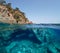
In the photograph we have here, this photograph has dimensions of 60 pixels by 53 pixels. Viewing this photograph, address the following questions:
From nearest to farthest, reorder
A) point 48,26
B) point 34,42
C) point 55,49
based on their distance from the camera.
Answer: point 55,49
point 34,42
point 48,26

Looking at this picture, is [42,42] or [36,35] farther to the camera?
[36,35]

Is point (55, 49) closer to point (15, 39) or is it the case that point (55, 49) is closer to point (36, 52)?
point (36, 52)

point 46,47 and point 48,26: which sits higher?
point 48,26

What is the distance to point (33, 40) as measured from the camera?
1481 cm

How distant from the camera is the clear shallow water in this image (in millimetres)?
13438

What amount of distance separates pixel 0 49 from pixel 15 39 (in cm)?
221

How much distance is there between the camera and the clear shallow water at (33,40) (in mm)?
13438

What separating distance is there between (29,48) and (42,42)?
1.77m

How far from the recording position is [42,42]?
49.2 feet

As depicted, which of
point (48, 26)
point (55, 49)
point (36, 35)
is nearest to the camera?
point (55, 49)

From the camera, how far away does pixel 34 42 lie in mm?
14445

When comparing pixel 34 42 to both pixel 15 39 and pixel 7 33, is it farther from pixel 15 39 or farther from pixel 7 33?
pixel 7 33

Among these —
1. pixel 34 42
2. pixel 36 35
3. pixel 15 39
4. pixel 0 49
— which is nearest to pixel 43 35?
pixel 36 35

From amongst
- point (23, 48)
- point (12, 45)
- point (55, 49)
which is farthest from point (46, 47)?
point (12, 45)
